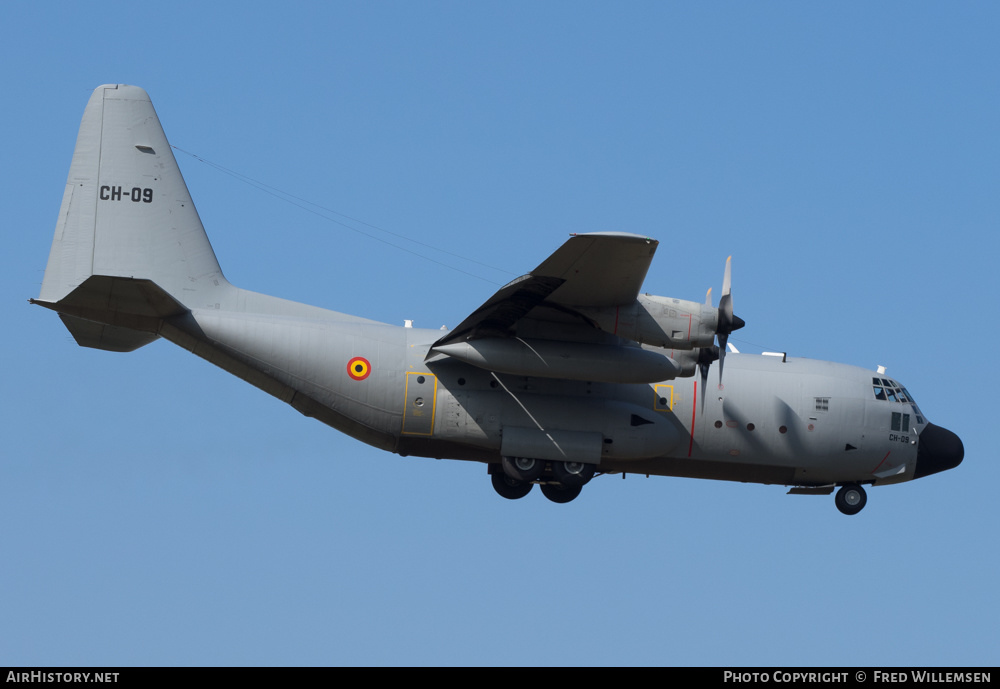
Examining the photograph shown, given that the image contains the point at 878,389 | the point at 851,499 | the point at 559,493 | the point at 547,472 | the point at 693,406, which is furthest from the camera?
the point at 851,499

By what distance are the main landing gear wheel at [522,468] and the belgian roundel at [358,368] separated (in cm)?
320

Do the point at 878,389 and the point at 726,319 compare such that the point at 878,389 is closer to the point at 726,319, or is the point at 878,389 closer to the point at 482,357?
the point at 726,319

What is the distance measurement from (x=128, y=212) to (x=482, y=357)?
7500 millimetres

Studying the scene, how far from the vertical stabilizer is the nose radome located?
601 inches

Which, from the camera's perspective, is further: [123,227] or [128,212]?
[128,212]

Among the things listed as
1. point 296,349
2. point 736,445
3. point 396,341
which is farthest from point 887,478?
point 296,349

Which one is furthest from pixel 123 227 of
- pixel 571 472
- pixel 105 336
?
pixel 571 472

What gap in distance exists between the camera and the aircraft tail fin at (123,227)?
23188 mm

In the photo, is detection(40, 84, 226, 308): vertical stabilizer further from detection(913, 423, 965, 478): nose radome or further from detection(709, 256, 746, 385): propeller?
detection(913, 423, 965, 478): nose radome

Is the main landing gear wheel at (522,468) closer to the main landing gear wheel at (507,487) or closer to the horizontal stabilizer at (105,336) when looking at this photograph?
the main landing gear wheel at (507,487)

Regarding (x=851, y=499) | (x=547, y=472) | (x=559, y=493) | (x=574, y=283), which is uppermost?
(x=574, y=283)

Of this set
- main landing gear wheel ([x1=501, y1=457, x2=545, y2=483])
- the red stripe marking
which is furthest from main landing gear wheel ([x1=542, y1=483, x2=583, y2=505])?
the red stripe marking

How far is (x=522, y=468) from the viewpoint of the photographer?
2441 cm
